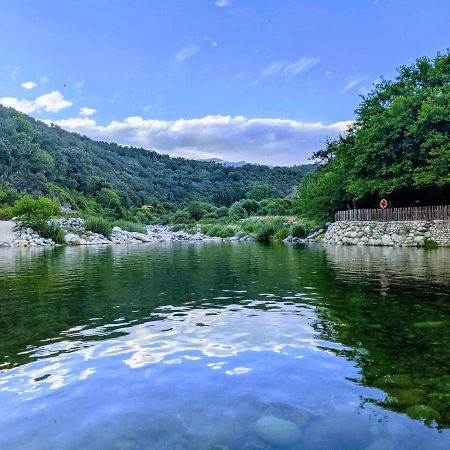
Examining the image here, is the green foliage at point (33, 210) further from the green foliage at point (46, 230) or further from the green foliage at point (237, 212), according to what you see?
the green foliage at point (237, 212)

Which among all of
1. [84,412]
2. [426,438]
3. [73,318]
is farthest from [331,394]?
[73,318]

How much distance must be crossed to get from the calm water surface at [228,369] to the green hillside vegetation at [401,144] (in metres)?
17.6

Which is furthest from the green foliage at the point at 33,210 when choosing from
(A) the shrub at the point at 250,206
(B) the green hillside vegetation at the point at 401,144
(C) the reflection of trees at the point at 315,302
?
(A) the shrub at the point at 250,206

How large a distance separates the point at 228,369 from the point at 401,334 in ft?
8.81

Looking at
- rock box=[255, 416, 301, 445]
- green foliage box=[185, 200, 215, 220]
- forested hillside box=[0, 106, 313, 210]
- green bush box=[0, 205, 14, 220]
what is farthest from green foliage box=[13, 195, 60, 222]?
rock box=[255, 416, 301, 445]

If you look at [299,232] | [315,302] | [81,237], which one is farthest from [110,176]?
[315,302]

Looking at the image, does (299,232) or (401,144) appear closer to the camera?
(401,144)

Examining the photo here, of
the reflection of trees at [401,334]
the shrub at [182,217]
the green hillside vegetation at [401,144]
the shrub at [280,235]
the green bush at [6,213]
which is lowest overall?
the reflection of trees at [401,334]

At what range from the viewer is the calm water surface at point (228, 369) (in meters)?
3.38

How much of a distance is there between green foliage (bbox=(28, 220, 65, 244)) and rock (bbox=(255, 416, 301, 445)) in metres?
35.4

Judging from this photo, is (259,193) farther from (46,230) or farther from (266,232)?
(46,230)

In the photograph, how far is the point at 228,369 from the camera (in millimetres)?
4848

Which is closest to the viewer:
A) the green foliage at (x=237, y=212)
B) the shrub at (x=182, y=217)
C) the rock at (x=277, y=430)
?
the rock at (x=277, y=430)

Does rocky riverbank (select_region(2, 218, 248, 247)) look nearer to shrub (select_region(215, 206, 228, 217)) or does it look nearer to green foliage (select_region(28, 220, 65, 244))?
green foliage (select_region(28, 220, 65, 244))
